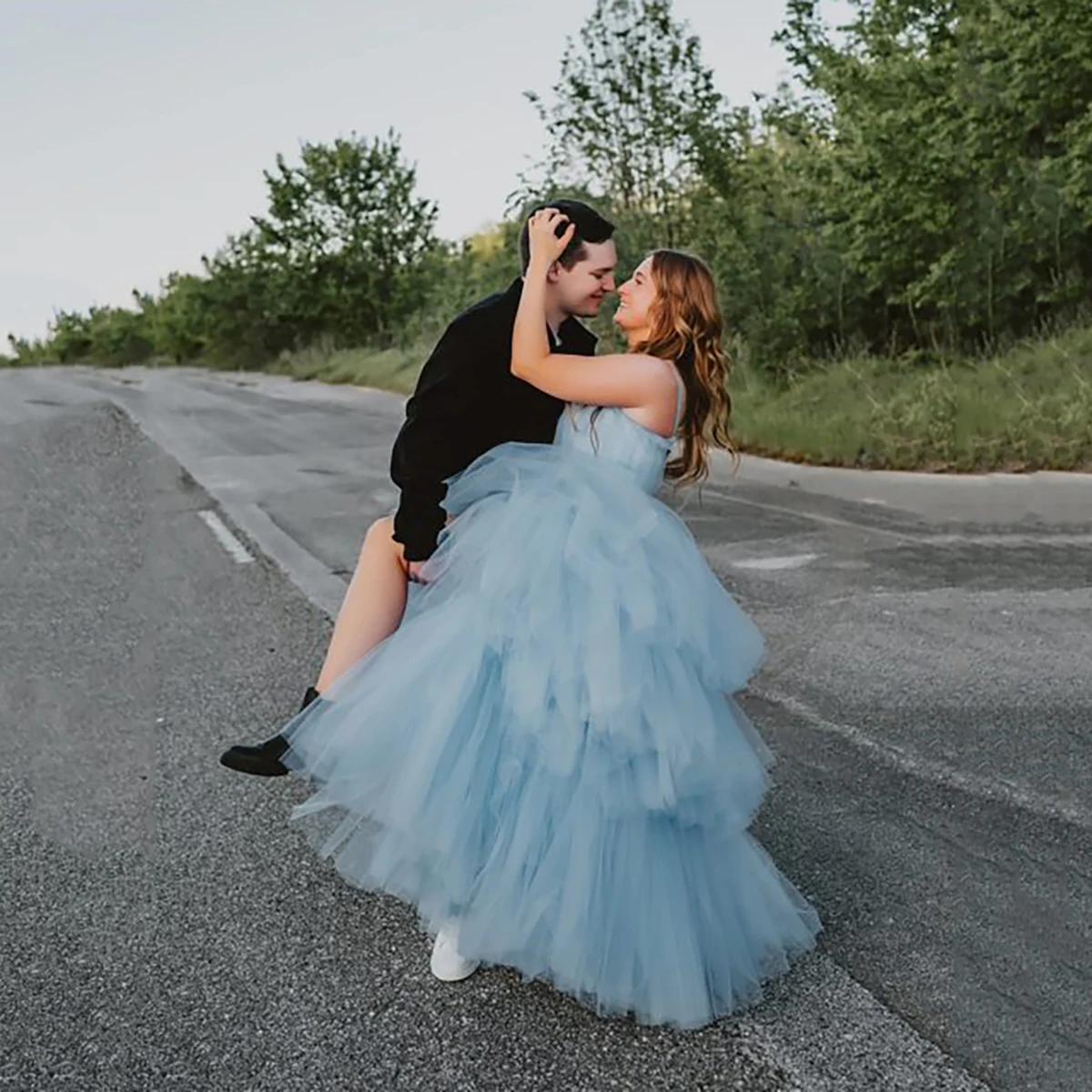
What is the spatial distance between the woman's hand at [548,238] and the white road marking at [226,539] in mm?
6568

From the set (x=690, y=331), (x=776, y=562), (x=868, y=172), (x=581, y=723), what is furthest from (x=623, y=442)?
(x=868, y=172)

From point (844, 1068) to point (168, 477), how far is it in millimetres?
12444

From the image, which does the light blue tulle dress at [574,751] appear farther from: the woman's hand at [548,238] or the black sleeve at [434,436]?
the woman's hand at [548,238]

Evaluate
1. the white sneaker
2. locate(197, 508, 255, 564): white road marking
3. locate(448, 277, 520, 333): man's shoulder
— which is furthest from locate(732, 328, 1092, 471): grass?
the white sneaker

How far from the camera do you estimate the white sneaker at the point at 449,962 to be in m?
3.36

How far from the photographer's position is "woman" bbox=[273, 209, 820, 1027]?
3.02m

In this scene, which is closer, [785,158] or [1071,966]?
[1071,966]

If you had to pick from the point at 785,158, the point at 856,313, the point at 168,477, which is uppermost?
the point at 785,158

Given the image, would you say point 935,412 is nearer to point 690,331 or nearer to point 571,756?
point 690,331

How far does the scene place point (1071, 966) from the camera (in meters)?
3.38

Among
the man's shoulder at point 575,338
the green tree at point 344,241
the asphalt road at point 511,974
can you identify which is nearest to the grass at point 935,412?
the asphalt road at point 511,974

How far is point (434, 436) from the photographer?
3379mm

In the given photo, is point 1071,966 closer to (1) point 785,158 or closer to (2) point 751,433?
(2) point 751,433

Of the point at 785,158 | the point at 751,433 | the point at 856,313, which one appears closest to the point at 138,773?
the point at 751,433
